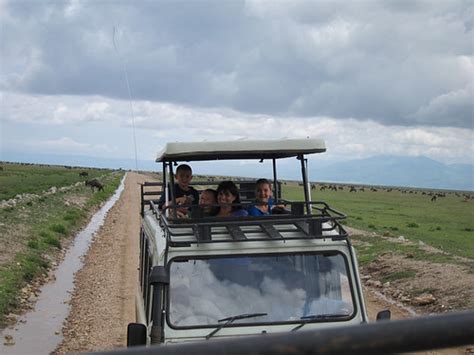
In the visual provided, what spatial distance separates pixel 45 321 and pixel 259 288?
719cm

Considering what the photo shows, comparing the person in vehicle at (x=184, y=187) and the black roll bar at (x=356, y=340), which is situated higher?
the person in vehicle at (x=184, y=187)

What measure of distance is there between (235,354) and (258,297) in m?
3.79

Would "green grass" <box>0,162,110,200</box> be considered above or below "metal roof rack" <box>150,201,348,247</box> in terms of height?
above

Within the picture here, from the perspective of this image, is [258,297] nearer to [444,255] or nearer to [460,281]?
[460,281]

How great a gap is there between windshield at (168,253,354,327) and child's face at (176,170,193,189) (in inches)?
112

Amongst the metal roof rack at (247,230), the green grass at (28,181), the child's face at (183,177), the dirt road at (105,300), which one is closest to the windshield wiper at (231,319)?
the metal roof rack at (247,230)

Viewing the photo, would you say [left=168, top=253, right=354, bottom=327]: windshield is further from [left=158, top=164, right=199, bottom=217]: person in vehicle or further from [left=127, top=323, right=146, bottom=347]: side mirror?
[left=158, top=164, right=199, bottom=217]: person in vehicle

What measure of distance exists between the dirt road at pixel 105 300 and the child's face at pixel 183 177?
2.71 m

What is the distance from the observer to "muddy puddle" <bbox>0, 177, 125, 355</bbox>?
9719 millimetres

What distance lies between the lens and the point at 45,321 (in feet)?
36.8

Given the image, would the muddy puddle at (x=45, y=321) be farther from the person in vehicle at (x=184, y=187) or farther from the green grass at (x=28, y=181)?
the green grass at (x=28, y=181)

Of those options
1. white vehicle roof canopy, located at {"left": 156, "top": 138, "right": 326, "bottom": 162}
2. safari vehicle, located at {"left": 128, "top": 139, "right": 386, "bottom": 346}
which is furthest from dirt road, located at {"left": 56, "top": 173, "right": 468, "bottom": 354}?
safari vehicle, located at {"left": 128, "top": 139, "right": 386, "bottom": 346}

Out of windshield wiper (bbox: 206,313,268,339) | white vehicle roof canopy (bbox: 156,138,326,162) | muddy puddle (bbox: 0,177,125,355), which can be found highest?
white vehicle roof canopy (bbox: 156,138,326,162)

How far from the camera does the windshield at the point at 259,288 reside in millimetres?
4934
